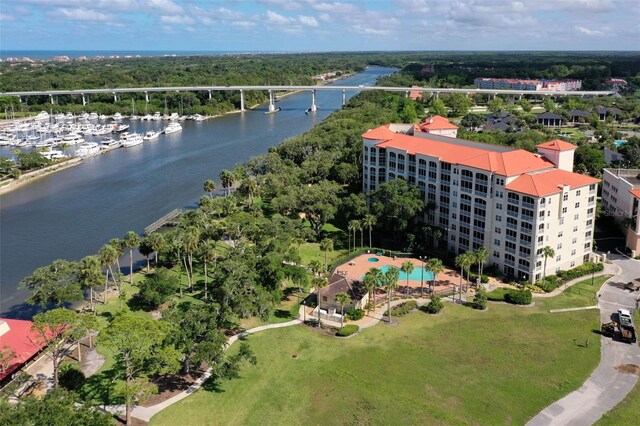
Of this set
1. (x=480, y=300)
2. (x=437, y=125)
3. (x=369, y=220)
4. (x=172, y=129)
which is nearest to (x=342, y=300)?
(x=480, y=300)

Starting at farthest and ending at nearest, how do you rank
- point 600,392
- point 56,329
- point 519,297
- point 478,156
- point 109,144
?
point 109,144 < point 478,156 < point 519,297 < point 600,392 < point 56,329

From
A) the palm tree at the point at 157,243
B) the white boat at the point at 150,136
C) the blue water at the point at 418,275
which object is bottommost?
the blue water at the point at 418,275

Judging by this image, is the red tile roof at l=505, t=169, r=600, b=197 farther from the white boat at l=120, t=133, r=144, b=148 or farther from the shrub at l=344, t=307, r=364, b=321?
the white boat at l=120, t=133, r=144, b=148

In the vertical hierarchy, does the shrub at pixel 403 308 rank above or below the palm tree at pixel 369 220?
below

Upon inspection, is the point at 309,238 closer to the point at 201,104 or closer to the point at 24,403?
the point at 24,403

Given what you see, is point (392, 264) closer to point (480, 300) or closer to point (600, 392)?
point (480, 300)

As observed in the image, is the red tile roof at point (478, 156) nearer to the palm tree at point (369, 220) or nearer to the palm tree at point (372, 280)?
the palm tree at point (369, 220)

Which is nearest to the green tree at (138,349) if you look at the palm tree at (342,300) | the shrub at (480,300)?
the palm tree at (342,300)

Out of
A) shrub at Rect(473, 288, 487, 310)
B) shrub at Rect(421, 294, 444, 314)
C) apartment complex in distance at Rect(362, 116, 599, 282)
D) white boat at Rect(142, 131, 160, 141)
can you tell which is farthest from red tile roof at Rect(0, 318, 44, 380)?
white boat at Rect(142, 131, 160, 141)
